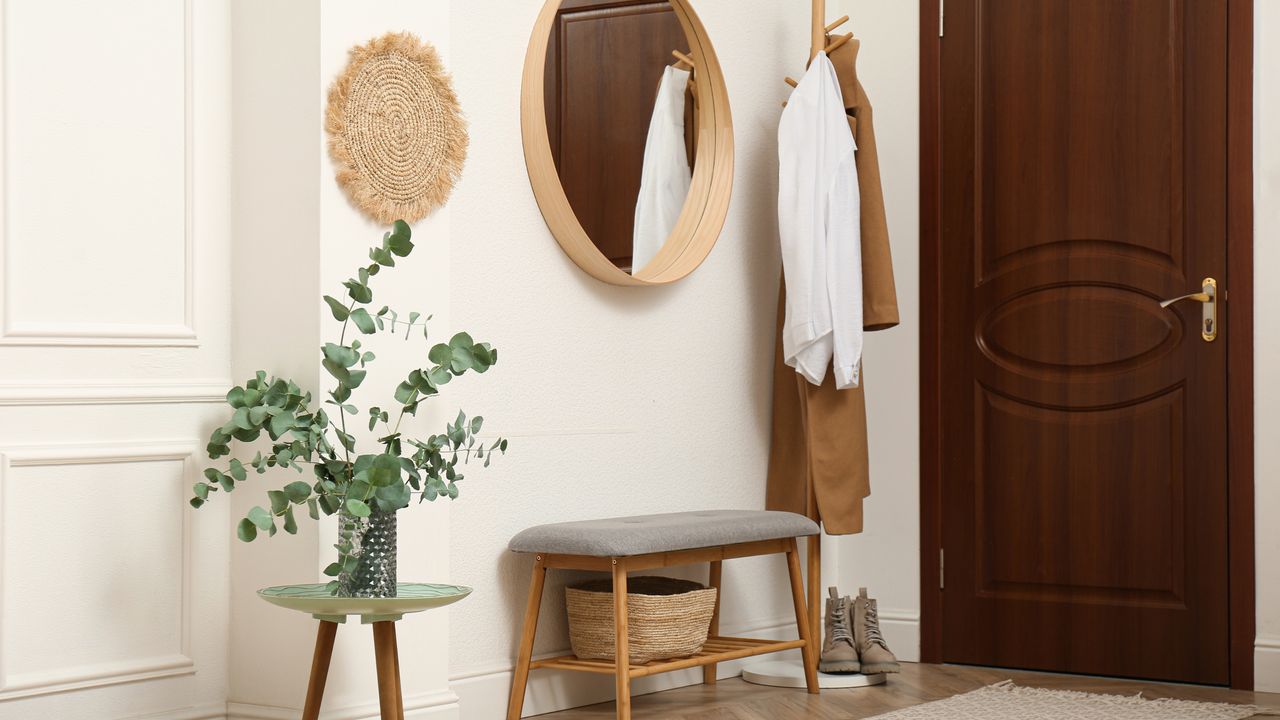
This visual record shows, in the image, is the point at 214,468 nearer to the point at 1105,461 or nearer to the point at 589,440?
the point at 589,440

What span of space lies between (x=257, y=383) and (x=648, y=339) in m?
1.28

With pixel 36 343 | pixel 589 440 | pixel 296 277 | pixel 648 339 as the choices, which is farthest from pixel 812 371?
pixel 36 343

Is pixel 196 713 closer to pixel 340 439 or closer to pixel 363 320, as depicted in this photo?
pixel 340 439

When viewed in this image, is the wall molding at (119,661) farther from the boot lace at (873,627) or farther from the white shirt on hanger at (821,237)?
the boot lace at (873,627)

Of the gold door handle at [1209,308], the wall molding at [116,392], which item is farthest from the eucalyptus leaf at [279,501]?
the gold door handle at [1209,308]

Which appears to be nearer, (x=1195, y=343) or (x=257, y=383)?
(x=257, y=383)

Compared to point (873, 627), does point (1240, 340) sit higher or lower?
higher

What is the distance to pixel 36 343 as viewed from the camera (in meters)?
2.28

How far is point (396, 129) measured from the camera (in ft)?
8.67

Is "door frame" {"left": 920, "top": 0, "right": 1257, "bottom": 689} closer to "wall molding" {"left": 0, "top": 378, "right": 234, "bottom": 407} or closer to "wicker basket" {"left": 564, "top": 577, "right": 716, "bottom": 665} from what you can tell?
"wicker basket" {"left": 564, "top": 577, "right": 716, "bottom": 665}

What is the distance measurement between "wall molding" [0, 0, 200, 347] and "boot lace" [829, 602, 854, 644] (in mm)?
1853

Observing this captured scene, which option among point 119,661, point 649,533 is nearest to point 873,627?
point 649,533

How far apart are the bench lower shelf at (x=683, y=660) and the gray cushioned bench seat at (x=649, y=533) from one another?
250mm

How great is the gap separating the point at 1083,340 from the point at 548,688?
1.70 metres
